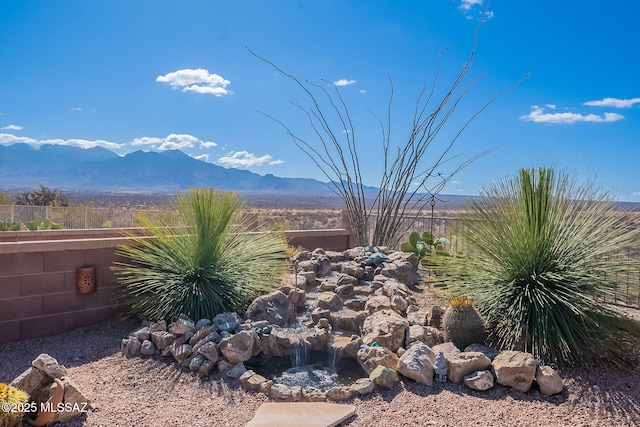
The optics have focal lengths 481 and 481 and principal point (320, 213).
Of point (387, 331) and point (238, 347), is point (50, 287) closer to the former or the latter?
point (238, 347)

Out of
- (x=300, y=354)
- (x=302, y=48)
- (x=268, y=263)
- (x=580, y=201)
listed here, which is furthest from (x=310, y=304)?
(x=302, y=48)

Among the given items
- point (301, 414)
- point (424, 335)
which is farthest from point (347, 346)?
point (301, 414)

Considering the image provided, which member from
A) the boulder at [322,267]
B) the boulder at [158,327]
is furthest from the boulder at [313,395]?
the boulder at [322,267]

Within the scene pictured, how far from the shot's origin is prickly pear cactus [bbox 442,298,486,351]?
14.3 feet

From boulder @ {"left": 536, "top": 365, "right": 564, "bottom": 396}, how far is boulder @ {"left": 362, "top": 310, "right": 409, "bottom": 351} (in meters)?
1.26

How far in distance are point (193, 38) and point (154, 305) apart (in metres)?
11.0

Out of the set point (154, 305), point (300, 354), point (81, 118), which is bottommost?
point (300, 354)

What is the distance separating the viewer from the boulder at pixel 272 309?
200 inches

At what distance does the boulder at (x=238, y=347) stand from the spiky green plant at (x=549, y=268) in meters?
2.10

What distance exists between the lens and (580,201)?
4.64 m

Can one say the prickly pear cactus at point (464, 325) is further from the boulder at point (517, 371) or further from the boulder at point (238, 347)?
the boulder at point (238, 347)

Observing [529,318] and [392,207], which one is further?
[392,207]

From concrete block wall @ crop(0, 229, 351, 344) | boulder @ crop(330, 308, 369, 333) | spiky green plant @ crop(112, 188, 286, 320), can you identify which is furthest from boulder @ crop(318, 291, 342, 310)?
concrete block wall @ crop(0, 229, 351, 344)

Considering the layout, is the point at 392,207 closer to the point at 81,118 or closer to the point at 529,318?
the point at 529,318
